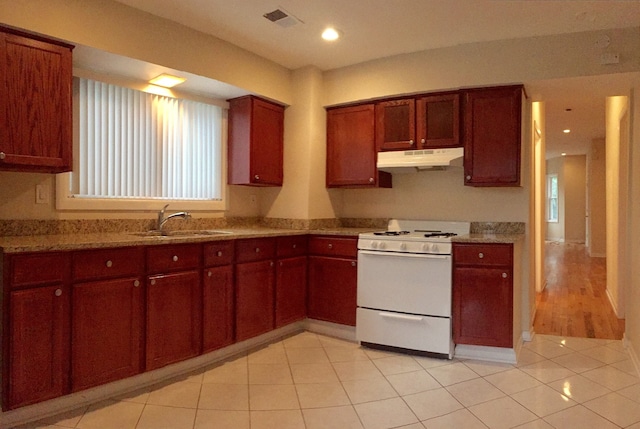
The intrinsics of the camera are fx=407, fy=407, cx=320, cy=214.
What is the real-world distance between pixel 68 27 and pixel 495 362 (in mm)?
3599

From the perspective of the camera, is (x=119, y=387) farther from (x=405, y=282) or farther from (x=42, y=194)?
(x=405, y=282)

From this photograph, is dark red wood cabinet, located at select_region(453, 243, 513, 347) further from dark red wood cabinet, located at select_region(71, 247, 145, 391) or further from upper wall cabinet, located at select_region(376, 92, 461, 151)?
dark red wood cabinet, located at select_region(71, 247, 145, 391)

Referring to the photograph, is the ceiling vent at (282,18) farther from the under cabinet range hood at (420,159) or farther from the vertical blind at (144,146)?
the under cabinet range hood at (420,159)

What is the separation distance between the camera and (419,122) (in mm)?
3566

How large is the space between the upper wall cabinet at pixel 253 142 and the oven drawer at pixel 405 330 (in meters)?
1.54

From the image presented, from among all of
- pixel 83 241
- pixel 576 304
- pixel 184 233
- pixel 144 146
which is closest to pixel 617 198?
pixel 576 304

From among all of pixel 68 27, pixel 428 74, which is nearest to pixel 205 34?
pixel 68 27

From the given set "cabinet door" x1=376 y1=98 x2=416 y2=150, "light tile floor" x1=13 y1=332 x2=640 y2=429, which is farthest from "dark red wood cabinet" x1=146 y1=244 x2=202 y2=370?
"cabinet door" x1=376 y1=98 x2=416 y2=150

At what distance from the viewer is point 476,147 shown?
334cm

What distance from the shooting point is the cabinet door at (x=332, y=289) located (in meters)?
3.49

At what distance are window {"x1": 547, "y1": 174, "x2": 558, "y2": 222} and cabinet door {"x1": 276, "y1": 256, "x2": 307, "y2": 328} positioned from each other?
11516 mm

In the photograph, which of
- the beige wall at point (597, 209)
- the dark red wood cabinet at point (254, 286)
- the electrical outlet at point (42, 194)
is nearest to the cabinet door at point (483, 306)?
the dark red wood cabinet at point (254, 286)

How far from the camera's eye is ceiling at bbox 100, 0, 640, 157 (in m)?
2.68

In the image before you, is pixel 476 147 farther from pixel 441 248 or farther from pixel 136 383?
pixel 136 383
